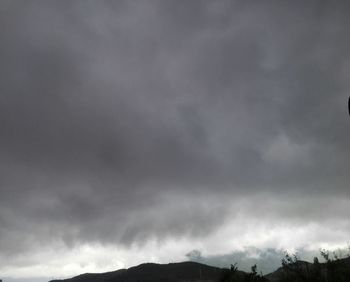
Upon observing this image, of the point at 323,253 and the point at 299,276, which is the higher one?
the point at 323,253

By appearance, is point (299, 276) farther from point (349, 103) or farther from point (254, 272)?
point (349, 103)

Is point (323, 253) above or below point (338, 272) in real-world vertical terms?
above

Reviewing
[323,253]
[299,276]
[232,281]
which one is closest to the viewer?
[232,281]

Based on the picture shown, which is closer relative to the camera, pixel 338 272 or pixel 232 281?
pixel 232 281

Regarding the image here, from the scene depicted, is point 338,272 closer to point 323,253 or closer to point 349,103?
point 323,253

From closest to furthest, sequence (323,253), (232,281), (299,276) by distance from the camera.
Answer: (232,281)
(299,276)
(323,253)

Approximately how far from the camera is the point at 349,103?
56.2ft

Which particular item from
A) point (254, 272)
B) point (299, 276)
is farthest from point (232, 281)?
point (299, 276)

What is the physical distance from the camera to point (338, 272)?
76.2m

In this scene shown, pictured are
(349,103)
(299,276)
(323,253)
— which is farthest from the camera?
(323,253)

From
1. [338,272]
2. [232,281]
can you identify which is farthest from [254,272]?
[338,272]

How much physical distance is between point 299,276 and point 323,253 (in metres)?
15.6

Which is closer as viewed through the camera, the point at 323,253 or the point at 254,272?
the point at 254,272

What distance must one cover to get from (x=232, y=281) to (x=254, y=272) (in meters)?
6.56
